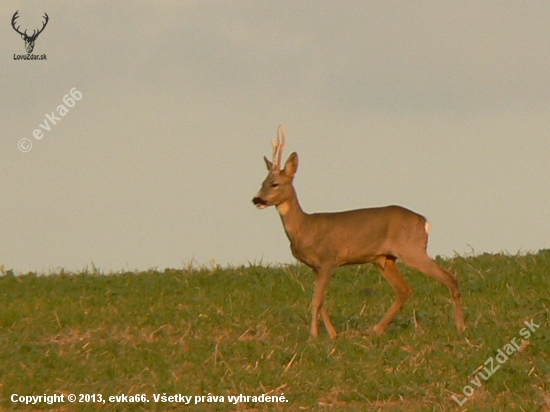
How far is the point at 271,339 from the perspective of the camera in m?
11.5

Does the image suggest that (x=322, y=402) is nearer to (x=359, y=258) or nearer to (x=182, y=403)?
(x=182, y=403)

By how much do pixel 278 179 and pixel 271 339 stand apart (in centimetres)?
193

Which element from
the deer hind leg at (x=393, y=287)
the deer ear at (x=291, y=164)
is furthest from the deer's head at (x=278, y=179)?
the deer hind leg at (x=393, y=287)

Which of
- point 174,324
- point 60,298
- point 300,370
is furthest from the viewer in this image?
point 60,298

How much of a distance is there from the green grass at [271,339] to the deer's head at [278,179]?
1.37m

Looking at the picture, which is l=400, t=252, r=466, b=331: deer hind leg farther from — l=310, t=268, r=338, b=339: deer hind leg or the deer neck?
the deer neck

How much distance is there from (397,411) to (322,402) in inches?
30.0

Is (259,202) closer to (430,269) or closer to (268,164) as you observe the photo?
(268,164)

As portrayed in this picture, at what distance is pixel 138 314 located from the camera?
12.6 meters

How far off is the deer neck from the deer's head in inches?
2.7

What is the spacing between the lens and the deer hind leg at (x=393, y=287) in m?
11.8

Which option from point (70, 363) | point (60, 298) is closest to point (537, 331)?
point (70, 363)

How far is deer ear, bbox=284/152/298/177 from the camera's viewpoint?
40.8 ft

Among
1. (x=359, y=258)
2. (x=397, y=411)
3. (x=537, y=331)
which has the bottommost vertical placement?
(x=397, y=411)
